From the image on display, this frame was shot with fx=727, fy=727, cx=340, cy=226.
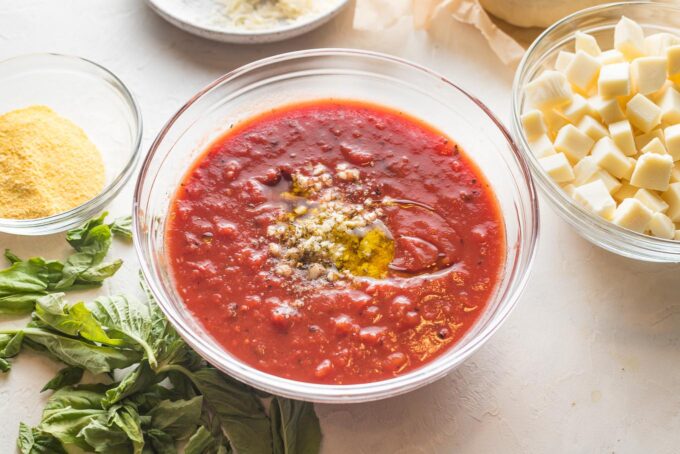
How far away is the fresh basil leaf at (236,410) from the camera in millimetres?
2166

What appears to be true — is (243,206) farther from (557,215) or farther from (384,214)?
(557,215)

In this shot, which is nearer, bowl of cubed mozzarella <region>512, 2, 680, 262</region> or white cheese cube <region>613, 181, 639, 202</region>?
bowl of cubed mozzarella <region>512, 2, 680, 262</region>

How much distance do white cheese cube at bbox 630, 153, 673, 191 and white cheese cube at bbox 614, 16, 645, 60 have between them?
21.0 inches

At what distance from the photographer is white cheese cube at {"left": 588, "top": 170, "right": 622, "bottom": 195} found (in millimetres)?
2504

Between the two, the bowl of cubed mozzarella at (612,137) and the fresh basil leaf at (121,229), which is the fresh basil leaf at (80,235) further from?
the bowl of cubed mozzarella at (612,137)

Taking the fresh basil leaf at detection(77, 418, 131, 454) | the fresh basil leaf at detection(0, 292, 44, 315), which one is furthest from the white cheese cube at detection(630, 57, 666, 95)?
the fresh basil leaf at detection(0, 292, 44, 315)

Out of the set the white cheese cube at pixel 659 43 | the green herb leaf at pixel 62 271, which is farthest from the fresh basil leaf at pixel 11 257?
the white cheese cube at pixel 659 43

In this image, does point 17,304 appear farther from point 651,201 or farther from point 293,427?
point 651,201

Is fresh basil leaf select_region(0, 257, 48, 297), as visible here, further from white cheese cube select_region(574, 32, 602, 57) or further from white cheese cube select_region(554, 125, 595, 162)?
white cheese cube select_region(574, 32, 602, 57)

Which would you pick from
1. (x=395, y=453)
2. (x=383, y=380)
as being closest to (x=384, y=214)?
(x=383, y=380)

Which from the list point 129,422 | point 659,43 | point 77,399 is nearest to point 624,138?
point 659,43

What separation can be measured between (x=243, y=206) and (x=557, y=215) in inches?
44.7

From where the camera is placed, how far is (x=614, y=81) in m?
2.56

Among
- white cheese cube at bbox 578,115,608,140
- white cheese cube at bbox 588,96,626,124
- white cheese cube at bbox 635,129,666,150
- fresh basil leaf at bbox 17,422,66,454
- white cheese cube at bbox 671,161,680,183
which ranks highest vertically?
white cheese cube at bbox 588,96,626,124
